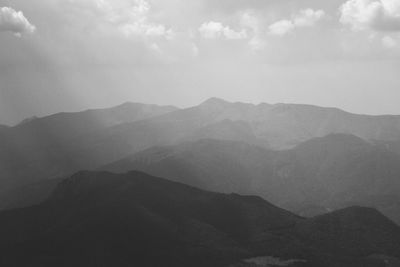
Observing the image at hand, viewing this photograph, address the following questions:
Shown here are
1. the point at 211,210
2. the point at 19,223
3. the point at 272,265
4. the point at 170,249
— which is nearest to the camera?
the point at 272,265

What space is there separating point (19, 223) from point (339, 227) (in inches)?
4062

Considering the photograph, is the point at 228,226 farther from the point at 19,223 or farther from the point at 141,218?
the point at 19,223

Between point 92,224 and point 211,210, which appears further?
point 211,210

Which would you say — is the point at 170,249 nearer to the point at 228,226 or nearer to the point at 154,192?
the point at 228,226

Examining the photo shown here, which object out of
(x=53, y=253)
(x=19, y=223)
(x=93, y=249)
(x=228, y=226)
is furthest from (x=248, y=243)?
(x=19, y=223)

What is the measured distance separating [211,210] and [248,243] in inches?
984

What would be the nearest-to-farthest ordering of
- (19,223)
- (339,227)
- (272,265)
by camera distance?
(272,265) → (339,227) → (19,223)

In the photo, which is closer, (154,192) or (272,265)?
(272,265)

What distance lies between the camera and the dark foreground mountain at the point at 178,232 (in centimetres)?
11400

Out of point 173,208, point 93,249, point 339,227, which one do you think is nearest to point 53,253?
point 93,249

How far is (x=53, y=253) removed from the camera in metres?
114

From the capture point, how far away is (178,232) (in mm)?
126938

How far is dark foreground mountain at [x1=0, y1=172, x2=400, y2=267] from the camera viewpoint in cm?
11400

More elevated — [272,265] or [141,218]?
[141,218]
